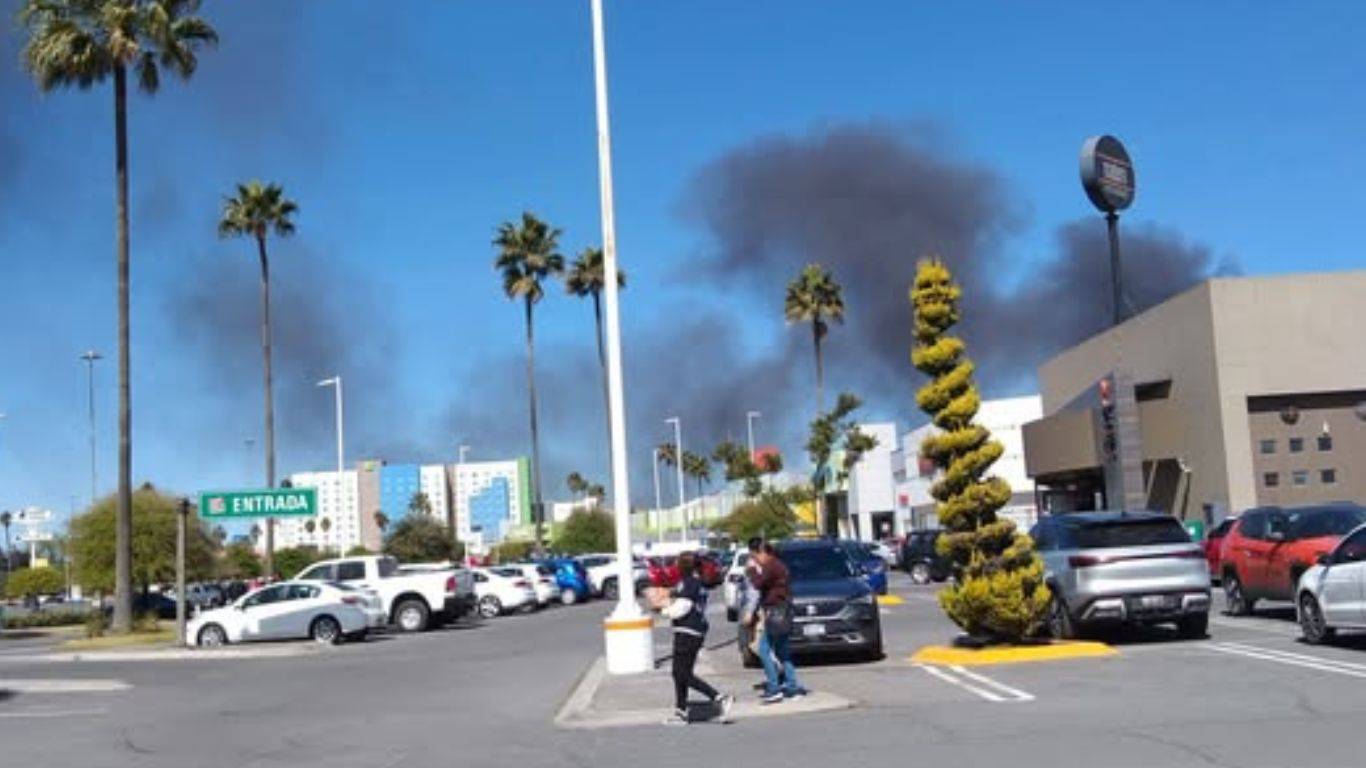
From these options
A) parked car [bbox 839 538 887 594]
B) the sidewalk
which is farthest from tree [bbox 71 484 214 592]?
the sidewalk

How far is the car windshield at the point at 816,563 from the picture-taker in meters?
20.0

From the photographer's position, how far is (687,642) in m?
14.0

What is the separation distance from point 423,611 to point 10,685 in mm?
14553

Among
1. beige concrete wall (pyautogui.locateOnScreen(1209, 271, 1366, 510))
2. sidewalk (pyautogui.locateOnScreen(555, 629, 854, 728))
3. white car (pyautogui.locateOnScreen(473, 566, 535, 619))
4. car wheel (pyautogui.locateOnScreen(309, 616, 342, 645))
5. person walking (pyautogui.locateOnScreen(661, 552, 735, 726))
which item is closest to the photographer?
person walking (pyautogui.locateOnScreen(661, 552, 735, 726))

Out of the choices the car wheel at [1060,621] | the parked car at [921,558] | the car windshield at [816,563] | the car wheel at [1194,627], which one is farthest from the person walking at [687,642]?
the parked car at [921,558]

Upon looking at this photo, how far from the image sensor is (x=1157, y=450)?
4731 cm

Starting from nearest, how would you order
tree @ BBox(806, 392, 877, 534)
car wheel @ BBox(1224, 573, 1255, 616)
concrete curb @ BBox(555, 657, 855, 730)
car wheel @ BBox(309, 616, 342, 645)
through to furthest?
concrete curb @ BBox(555, 657, 855, 730), car wheel @ BBox(1224, 573, 1255, 616), car wheel @ BBox(309, 616, 342, 645), tree @ BBox(806, 392, 877, 534)

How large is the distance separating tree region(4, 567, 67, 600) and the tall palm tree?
6694 centimetres

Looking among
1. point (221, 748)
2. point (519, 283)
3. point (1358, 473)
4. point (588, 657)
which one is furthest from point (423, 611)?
point (519, 283)

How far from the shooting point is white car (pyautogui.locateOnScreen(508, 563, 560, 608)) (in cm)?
4724

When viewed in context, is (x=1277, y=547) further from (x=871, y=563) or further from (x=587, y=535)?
(x=587, y=535)

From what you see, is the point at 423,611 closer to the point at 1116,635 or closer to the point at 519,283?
the point at 1116,635

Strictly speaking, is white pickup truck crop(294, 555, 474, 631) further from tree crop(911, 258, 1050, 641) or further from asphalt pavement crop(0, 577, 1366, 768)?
tree crop(911, 258, 1050, 641)

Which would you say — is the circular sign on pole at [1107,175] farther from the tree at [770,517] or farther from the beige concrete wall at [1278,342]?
the tree at [770,517]
